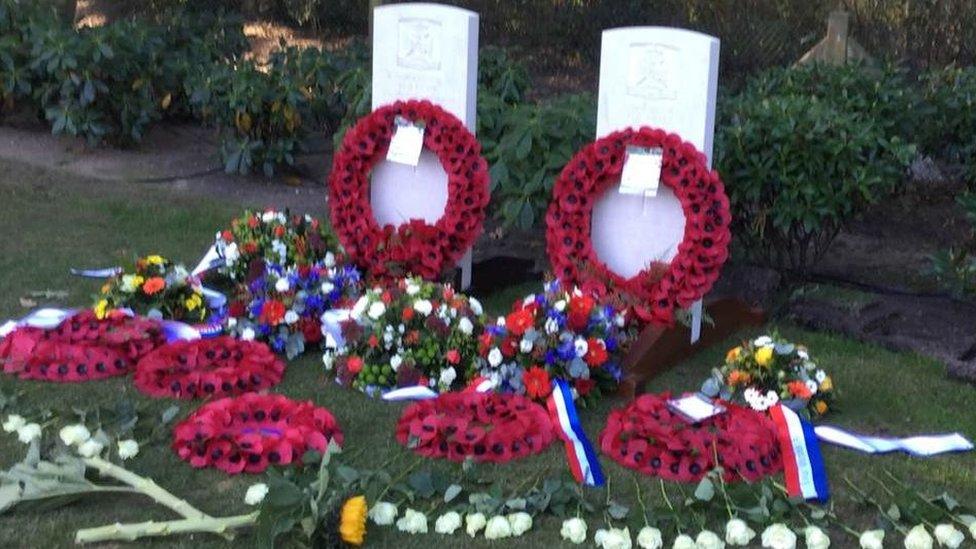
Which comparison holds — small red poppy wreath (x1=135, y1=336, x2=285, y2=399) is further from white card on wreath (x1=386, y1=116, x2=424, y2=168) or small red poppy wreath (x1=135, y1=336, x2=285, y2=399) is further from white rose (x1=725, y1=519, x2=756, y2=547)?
white rose (x1=725, y1=519, x2=756, y2=547)

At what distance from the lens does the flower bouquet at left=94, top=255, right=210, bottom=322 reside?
229 inches

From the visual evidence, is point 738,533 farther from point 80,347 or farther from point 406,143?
point 406,143

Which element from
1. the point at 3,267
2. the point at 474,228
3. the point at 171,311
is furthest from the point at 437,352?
the point at 3,267

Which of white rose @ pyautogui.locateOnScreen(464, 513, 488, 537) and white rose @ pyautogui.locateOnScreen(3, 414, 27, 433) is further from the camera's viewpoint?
white rose @ pyautogui.locateOnScreen(3, 414, 27, 433)

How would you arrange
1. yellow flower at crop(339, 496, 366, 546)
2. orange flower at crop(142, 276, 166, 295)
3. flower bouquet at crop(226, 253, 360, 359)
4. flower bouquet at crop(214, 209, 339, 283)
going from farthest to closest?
flower bouquet at crop(214, 209, 339, 283)
orange flower at crop(142, 276, 166, 295)
flower bouquet at crop(226, 253, 360, 359)
yellow flower at crop(339, 496, 366, 546)

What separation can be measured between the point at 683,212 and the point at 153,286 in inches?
90.5

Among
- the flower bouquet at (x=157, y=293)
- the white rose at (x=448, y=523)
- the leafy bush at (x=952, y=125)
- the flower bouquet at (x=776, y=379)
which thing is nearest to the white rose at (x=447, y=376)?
the flower bouquet at (x=776, y=379)


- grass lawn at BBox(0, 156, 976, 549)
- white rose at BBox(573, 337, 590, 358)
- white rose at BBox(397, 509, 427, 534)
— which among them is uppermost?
white rose at BBox(573, 337, 590, 358)

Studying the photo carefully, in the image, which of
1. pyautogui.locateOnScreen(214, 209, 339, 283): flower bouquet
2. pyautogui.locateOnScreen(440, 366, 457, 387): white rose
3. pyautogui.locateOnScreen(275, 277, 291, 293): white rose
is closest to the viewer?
pyautogui.locateOnScreen(440, 366, 457, 387): white rose

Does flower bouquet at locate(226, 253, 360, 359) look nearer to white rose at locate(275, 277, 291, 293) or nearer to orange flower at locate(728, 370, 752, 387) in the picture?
white rose at locate(275, 277, 291, 293)

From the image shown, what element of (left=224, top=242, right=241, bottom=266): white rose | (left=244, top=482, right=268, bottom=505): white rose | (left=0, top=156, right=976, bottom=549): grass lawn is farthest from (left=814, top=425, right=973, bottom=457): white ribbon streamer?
(left=224, top=242, right=241, bottom=266): white rose

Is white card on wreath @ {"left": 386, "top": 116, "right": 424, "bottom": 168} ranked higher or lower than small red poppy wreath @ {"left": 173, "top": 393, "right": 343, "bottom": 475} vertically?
higher

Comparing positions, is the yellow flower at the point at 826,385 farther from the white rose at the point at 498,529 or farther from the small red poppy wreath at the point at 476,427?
the white rose at the point at 498,529

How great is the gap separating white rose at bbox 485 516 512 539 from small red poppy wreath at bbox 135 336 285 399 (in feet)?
4.82
